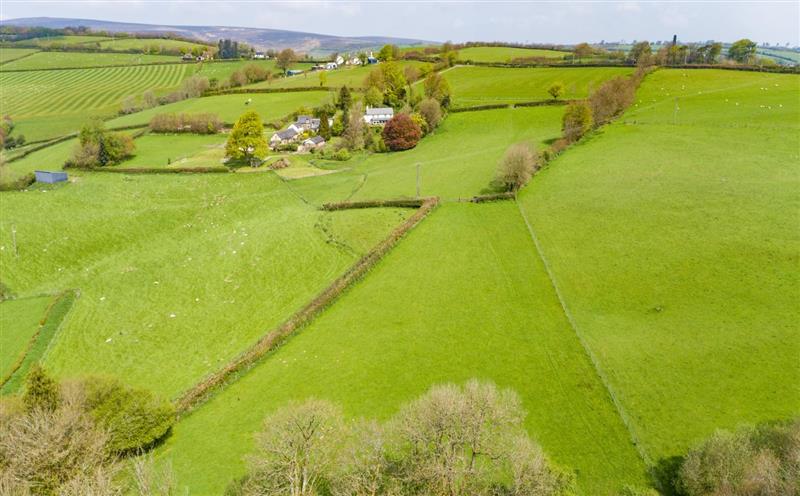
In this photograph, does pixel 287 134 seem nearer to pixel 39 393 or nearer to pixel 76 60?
pixel 39 393

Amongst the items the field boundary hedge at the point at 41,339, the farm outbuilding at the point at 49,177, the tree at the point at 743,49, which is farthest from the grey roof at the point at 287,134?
the tree at the point at 743,49

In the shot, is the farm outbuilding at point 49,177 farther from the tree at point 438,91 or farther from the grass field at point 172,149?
the tree at point 438,91

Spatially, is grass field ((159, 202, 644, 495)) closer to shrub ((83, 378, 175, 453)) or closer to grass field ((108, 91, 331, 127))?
shrub ((83, 378, 175, 453))

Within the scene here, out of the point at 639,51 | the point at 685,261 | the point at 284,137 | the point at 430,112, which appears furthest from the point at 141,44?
the point at 685,261

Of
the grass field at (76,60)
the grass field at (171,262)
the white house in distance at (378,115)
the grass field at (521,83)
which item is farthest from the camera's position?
the grass field at (76,60)

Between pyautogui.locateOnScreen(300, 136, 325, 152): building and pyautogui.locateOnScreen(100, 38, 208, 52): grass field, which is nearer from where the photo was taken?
pyautogui.locateOnScreen(300, 136, 325, 152): building

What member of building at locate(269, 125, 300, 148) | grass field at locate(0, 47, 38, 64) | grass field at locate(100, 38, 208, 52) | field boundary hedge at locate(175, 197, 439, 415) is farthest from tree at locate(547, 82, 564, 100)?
grass field at locate(0, 47, 38, 64)
